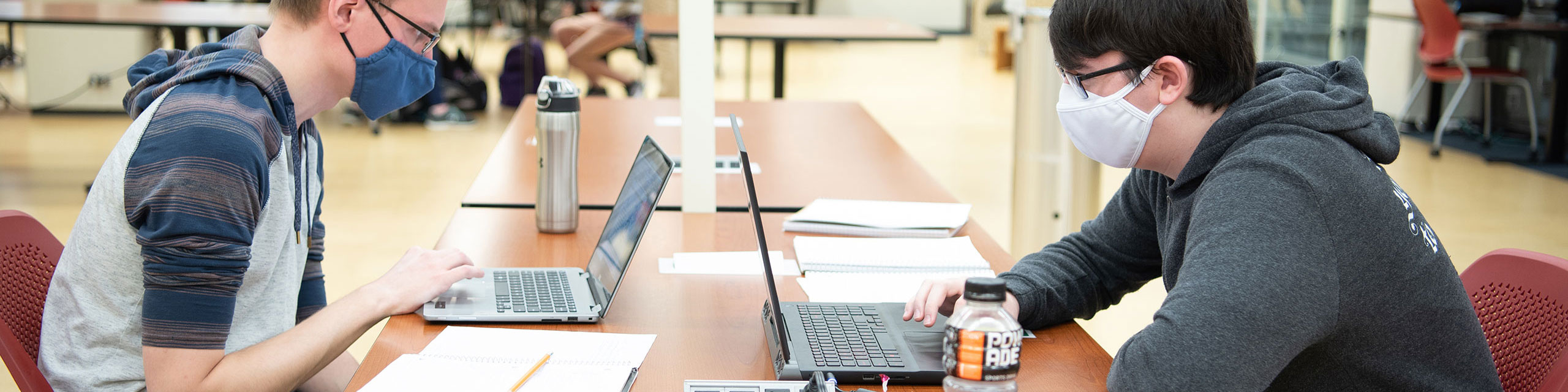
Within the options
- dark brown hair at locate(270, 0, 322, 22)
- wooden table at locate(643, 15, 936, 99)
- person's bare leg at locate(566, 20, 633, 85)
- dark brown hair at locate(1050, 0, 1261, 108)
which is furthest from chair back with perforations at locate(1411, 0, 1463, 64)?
dark brown hair at locate(270, 0, 322, 22)

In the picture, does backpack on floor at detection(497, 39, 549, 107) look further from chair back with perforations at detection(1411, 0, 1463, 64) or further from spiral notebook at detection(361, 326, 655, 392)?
spiral notebook at detection(361, 326, 655, 392)

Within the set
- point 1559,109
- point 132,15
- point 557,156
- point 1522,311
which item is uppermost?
point 132,15

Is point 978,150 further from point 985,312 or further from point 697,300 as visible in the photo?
point 985,312

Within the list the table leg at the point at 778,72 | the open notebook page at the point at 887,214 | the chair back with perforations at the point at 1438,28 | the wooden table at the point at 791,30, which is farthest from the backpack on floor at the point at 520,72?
the open notebook page at the point at 887,214

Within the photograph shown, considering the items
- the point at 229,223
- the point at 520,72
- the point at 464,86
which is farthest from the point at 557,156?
the point at 520,72

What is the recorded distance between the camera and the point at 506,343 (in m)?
1.26

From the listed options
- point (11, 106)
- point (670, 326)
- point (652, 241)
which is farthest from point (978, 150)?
point (11, 106)

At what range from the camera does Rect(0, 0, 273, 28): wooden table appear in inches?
175

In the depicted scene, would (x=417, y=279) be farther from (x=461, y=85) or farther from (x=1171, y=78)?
(x=461, y=85)

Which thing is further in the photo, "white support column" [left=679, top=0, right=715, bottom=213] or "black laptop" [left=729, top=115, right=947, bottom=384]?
"white support column" [left=679, top=0, right=715, bottom=213]

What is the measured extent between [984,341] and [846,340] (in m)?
0.30

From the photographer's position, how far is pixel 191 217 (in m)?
1.12

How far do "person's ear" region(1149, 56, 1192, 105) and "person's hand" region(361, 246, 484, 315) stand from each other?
824 millimetres

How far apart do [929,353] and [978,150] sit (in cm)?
505
